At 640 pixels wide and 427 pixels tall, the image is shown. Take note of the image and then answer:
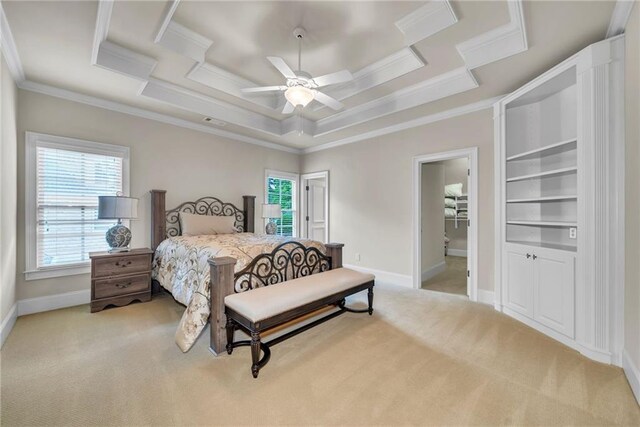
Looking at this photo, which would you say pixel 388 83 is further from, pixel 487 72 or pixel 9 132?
pixel 9 132

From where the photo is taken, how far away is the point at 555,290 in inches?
103

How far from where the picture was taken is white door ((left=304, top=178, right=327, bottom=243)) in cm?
626

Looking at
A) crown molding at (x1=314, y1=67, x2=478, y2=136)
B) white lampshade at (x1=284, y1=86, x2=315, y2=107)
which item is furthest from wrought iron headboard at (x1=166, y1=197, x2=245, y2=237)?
white lampshade at (x1=284, y1=86, x2=315, y2=107)

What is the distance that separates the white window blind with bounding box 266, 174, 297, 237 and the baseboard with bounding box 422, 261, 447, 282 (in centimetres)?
297

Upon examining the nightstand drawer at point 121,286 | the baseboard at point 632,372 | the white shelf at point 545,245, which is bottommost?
the baseboard at point 632,372

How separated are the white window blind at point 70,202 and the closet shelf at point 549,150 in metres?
5.31

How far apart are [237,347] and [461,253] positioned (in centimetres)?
695

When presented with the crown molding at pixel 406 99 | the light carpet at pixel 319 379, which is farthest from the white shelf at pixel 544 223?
the crown molding at pixel 406 99

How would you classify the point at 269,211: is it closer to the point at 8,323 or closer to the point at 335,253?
the point at 335,253

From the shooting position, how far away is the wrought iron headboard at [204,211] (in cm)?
425

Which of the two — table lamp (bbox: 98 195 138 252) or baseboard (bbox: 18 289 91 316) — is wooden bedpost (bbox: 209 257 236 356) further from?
baseboard (bbox: 18 289 91 316)

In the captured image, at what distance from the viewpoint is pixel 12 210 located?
2816 mm

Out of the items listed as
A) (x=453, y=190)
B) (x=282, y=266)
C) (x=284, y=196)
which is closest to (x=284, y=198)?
(x=284, y=196)

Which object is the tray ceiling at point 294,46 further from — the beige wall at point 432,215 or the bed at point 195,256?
the bed at point 195,256
